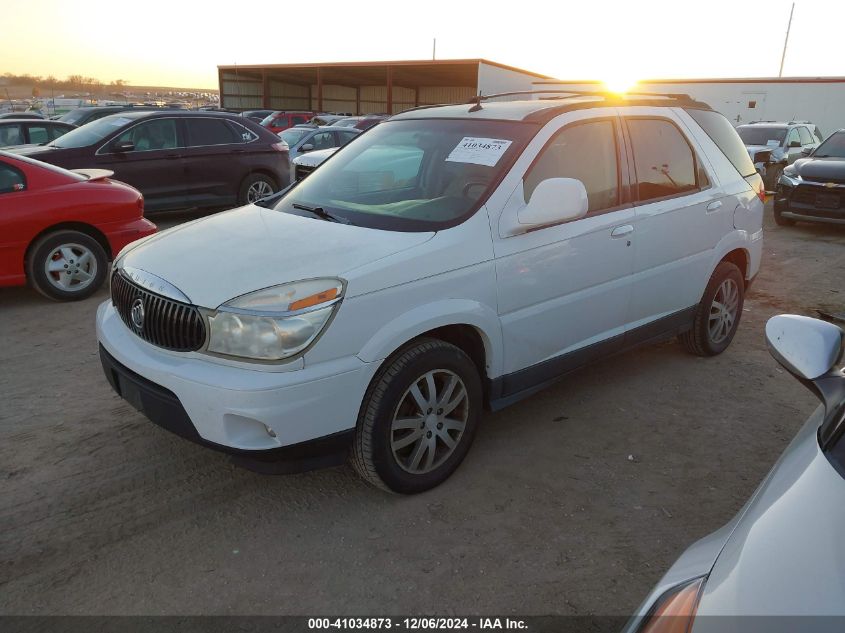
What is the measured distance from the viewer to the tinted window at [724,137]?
15.8 feet

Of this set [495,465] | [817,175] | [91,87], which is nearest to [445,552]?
[495,465]

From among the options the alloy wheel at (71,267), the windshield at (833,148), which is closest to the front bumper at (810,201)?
the windshield at (833,148)

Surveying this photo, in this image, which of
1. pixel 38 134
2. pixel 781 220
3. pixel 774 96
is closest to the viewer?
pixel 781 220

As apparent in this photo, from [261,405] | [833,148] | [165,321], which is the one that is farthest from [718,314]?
[833,148]

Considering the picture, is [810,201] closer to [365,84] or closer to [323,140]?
[323,140]

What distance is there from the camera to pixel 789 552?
137cm

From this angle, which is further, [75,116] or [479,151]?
[75,116]

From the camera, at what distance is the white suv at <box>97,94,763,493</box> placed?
2.76 meters

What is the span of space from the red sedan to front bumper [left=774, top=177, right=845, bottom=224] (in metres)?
9.67

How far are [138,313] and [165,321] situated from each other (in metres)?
0.25

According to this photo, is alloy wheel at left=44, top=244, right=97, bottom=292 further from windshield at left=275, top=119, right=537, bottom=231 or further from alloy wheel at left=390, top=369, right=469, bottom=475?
alloy wheel at left=390, top=369, right=469, bottom=475

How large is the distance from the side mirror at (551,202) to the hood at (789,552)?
6.12 ft

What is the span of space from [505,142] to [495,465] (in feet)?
5.69

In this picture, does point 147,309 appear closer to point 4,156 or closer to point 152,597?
point 152,597
